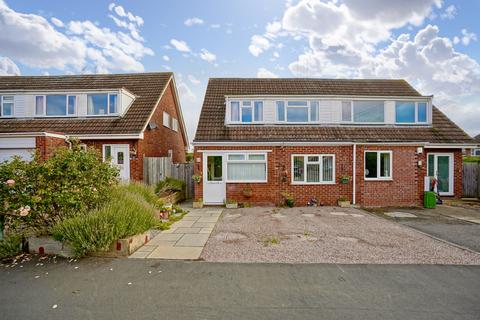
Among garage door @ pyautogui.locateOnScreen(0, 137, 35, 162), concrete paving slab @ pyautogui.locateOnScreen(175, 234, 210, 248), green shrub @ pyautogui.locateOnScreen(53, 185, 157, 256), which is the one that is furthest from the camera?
garage door @ pyautogui.locateOnScreen(0, 137, 35, 162)

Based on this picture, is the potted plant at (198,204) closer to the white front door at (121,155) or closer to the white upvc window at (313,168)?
the white front door at (121,155)

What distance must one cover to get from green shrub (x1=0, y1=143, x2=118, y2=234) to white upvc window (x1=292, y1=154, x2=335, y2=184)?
8.30 metres

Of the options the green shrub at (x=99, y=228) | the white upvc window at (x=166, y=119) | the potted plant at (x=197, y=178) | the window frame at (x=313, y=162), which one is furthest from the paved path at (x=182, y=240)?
the white upvc window at (x=166, y=119)

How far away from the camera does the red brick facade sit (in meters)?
11.7

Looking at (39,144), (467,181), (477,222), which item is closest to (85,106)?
(39,144)

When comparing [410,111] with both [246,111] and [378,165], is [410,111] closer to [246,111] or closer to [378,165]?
[378,165]

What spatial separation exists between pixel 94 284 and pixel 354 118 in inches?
517

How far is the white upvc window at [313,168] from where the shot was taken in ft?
38.8

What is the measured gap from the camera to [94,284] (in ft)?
14.1

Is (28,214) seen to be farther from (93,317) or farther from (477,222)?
(477,222)

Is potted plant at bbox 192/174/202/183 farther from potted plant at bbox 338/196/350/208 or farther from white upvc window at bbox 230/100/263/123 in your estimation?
potted plant at bbox 338/196/350/208

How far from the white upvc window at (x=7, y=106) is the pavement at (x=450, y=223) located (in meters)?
19.5

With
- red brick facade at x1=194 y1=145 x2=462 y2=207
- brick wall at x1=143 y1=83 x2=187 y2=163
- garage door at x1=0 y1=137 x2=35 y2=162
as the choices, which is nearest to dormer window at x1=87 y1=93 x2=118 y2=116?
brick wall at x1=143 y1=83 x2=187 y2=163

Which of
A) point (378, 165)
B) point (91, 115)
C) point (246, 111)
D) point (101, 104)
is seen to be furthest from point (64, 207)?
point (378, 165)
